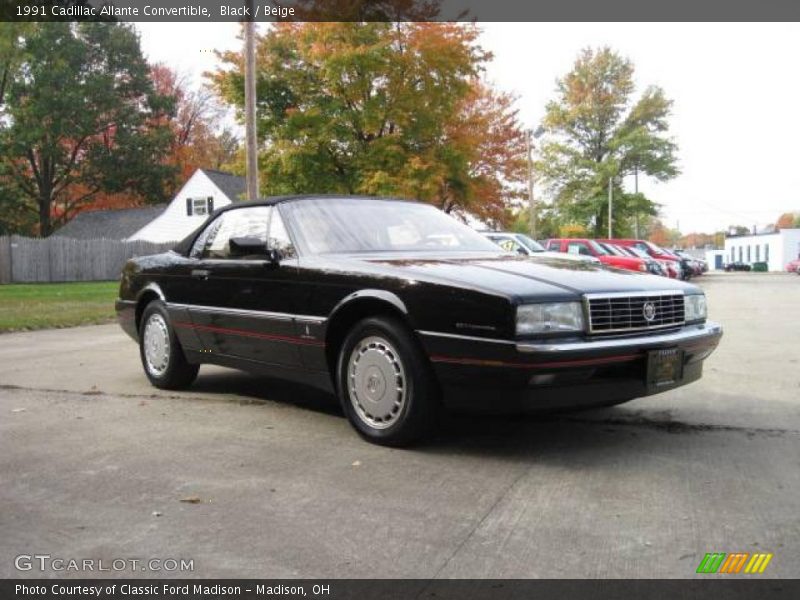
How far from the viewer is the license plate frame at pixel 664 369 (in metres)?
4.09

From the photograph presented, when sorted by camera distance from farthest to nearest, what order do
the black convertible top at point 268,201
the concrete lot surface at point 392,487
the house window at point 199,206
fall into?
1. the house window at point 199,206
2. the black convertible top at point 268,201
3. the concrete lot surface at point 392,487

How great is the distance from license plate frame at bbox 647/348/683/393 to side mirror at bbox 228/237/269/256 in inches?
97.2

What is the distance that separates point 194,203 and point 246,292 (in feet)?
130

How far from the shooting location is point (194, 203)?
4306 centimetres

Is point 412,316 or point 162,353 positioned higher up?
point 412,316

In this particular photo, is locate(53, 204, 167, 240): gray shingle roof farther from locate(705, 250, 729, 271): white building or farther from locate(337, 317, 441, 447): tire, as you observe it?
locate(705, 250, 729, 271): white building

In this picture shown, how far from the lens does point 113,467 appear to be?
13.0ft

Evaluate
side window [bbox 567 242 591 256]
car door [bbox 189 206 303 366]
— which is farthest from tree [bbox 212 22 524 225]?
car door [bbox 189 206 303 366]

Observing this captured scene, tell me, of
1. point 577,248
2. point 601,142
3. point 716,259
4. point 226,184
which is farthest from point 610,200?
point 716,259

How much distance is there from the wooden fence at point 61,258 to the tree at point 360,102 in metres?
11.9

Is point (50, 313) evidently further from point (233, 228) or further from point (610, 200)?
point (610, 200)

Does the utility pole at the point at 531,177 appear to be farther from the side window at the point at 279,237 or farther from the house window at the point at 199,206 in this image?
the side window at the point at 279,237

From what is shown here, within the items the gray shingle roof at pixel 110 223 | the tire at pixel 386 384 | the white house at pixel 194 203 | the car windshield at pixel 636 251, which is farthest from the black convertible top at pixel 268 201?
the gray shingle roof at pixel 110 223
